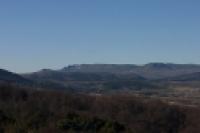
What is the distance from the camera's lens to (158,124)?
241 ft

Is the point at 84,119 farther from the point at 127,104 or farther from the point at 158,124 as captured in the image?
the point at 127,104

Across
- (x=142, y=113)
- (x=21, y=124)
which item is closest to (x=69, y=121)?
(x=21, y=124)

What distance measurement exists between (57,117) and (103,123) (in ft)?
19.1

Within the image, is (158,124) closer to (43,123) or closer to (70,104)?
(70,104)

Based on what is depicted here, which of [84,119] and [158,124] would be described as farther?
[158,124]

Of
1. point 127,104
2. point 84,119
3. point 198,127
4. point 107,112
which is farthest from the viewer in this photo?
point 127,104

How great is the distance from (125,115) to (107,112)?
2.91m

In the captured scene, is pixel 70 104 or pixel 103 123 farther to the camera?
pixel 70 104

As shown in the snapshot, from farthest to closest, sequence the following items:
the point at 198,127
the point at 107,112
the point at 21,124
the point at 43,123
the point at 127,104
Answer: the point at 127,104, the point at 107,112, the point at 198,127, the point at 43,123, the point at 21,124

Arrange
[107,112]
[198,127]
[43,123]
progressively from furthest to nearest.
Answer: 1. [107,112]
2. [198,127]
3. [43,123]

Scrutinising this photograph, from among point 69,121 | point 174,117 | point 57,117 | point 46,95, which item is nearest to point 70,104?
point 46,95

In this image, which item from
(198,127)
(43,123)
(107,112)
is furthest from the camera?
(107,112)

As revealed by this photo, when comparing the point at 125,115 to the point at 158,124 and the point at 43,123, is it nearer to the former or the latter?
the point at 158,124

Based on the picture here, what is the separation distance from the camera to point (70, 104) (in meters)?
78.7
